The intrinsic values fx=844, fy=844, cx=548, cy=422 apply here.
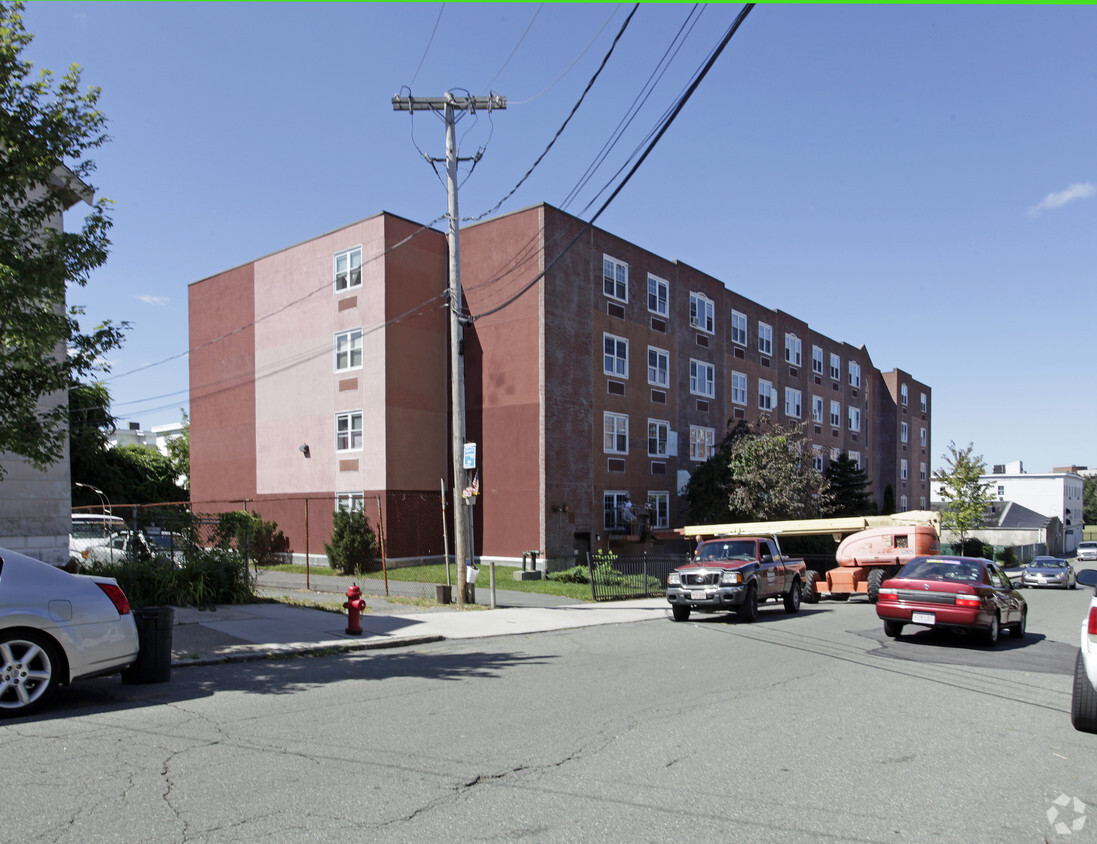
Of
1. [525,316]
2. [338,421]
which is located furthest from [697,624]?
[338,421]

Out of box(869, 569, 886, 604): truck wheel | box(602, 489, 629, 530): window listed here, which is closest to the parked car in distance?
box(869, 569, 886, 604): truck wheel

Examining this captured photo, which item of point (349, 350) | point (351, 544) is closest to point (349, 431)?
point (349, 350)

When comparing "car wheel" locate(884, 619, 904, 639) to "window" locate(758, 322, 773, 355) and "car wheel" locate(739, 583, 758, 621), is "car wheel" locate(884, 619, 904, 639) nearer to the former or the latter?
"car wheel" locate(739, 583, 758, 621)

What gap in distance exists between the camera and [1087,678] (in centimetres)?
707

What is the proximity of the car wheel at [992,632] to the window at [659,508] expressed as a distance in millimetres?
21087

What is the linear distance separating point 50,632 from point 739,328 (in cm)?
3924

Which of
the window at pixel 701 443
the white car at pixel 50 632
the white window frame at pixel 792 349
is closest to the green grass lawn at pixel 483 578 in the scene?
the window at pixel 701 443

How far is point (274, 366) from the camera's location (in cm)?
3434

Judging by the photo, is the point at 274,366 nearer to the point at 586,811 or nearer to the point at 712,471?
the point at 712,471

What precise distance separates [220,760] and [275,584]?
1777 cm

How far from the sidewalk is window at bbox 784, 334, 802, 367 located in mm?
31513

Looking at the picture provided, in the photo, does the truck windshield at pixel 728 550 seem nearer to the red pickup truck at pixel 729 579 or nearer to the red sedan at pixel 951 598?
the red pickup truck at pixel 729 579

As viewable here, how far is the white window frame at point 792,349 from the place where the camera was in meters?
49.2

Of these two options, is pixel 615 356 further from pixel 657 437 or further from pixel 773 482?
pixel 773 482
